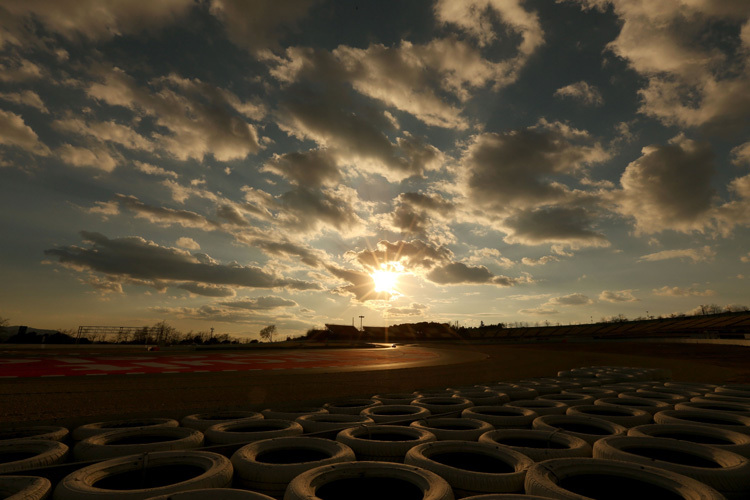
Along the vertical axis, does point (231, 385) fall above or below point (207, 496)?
below

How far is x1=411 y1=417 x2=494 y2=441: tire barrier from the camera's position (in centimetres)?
471

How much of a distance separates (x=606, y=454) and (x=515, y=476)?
1316mm

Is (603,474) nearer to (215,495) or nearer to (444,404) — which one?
(215,495)

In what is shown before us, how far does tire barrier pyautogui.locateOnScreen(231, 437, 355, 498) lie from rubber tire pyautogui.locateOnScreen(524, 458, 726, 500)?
1.76m

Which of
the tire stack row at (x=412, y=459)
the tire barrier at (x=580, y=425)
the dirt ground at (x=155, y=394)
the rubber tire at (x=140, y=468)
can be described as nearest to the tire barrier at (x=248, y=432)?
the tire stack row at (x=412, y=459)

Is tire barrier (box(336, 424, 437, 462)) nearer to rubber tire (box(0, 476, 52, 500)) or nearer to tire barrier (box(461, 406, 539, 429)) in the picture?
tire barrier (box(461, 406, 539, 429))

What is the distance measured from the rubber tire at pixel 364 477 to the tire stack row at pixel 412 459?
10mm

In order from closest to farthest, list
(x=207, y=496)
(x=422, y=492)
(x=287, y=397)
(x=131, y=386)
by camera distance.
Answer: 1. (x=207, y=496)
2. (x=422, y=492)
3. (x=287, y=397)
4. (x=131, y=386)

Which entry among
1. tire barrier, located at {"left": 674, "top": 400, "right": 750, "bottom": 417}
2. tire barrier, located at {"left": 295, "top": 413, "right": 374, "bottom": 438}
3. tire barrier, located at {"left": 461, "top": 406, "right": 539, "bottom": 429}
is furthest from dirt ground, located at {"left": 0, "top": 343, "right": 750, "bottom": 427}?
tire barrier, located at {"left": 674, "top": 400, "right": 750, "bottom": 417}

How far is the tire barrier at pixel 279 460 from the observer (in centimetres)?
336

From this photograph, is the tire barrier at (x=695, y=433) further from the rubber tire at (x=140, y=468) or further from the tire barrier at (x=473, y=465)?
the rubber tire at (x=140, y=468)

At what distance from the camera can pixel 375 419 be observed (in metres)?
5.93

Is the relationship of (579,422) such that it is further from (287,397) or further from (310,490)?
(287,397)

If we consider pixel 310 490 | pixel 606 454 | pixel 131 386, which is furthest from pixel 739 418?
pixel 131 386
